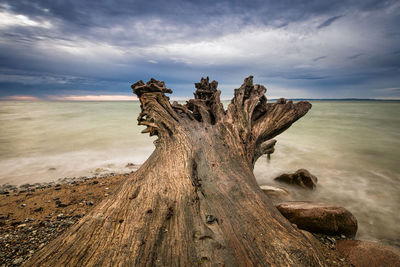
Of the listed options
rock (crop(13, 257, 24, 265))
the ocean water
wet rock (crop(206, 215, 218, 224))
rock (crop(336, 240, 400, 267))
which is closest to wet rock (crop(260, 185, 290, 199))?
the ocean water

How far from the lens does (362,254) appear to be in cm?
218

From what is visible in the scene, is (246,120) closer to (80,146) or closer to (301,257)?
(301,257)

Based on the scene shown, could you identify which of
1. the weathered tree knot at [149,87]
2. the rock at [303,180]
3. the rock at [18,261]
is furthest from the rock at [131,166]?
the rock at [303,180]

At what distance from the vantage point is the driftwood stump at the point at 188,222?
4.62ft

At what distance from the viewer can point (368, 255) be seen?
7.09ft

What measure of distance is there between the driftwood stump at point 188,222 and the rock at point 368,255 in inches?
36.3

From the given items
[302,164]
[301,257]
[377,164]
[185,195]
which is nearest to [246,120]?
[185,195]

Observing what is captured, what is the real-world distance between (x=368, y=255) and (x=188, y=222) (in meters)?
2.03

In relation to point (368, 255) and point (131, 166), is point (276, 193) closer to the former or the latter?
point (368, 255)

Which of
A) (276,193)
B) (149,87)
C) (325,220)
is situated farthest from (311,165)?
(149,87)

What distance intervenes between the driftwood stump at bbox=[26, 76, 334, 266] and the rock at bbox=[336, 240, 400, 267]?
0.92 m

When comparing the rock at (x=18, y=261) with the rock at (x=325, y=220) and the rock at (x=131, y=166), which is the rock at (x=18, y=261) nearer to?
the rock at (x=325, y=220)

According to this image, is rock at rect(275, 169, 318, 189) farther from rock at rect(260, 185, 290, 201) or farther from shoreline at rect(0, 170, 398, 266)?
shoreline at rect(0, 170, 398, 266)

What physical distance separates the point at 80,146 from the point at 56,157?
6.27 ft
